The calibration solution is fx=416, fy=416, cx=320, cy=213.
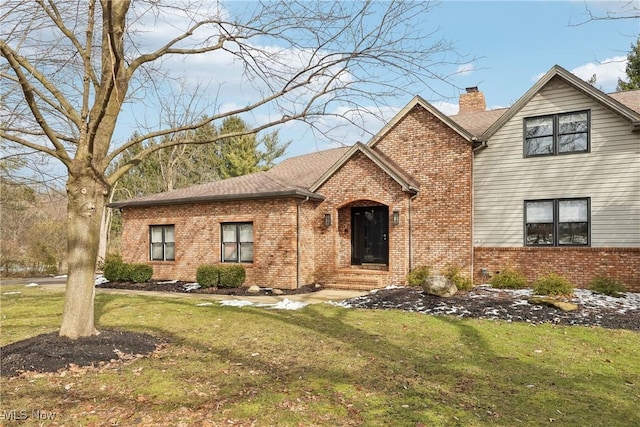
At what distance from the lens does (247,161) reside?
1460 inches

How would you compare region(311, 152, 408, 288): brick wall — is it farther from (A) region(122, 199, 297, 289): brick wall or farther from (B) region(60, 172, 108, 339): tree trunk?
(B) region(60, 172, 108, 339): tree trunk

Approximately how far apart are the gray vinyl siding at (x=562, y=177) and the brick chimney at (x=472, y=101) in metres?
5.84

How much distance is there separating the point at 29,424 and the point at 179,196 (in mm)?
13840

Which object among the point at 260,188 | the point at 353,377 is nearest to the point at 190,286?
the point at 260,188

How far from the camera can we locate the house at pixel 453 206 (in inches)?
508

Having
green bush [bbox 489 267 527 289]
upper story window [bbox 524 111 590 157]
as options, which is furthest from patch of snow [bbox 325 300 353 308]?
upper story window [bbox 524 111 590 157]

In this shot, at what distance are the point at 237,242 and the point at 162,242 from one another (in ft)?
12.9

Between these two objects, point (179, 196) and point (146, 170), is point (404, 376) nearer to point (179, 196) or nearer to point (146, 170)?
point (179, 196)

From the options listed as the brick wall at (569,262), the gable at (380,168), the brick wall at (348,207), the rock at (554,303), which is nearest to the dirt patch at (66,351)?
the rock at (554,303)

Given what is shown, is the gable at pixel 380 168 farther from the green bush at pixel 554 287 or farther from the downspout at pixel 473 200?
the green bush at pixel 554 287

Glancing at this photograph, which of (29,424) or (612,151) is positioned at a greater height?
(612,151)

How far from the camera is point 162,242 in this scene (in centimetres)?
1762

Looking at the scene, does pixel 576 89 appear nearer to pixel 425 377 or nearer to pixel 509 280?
pixel 509 280

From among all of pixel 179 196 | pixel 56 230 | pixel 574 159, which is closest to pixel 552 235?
pixel 574 159
